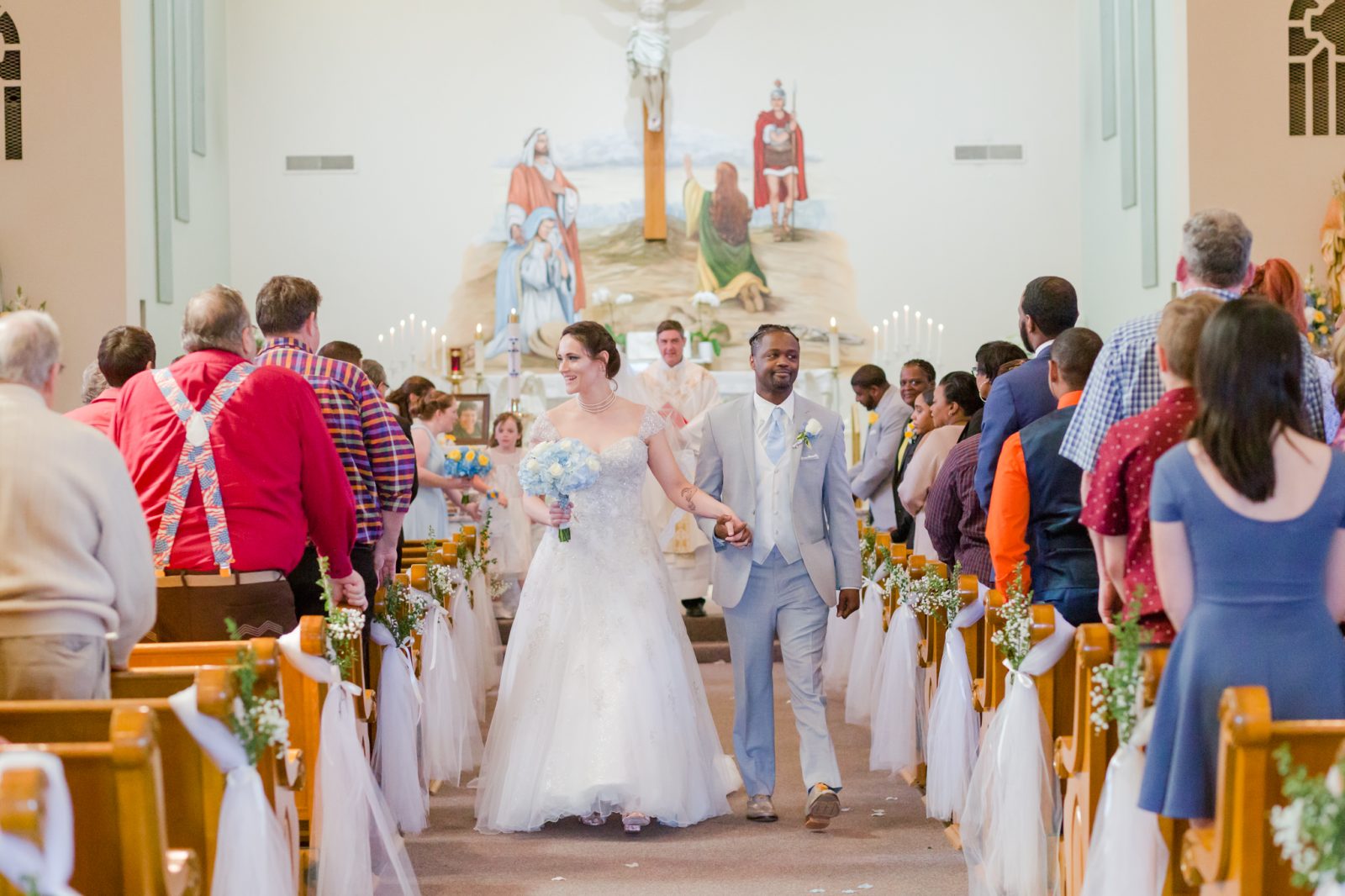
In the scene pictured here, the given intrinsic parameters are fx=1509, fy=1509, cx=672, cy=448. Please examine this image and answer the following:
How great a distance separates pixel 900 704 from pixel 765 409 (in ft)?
5.40

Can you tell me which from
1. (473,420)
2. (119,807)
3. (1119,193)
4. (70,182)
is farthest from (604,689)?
(1119,193)

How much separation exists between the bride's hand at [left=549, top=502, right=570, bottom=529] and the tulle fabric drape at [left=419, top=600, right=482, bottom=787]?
115cm

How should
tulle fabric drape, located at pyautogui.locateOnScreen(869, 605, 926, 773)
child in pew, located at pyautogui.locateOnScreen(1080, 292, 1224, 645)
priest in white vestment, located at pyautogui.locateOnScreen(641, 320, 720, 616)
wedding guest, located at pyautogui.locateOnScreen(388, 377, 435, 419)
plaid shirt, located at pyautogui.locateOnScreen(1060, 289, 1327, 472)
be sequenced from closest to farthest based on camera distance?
1. child in pew, located at pyautogui.locateOnScreen(1080, 292, 1224, 645)
2. plaid shirt, located at pyautogui.locateOnScreen(1060, 289, 1327, 472)
3. tulle fabric drape, located at pyautogui.locateOnScreen(869, 605, 926, 773)
4. wedding guest, located at pyautogui.locateOnScreen(388, 377, 435, 419)
5. priest in white vestment, located at pyautogui.locateOnScreen(641, 320, 720, 616)

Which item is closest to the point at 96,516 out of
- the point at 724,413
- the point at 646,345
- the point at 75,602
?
the point at 75,602

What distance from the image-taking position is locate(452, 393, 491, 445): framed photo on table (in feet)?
42.6

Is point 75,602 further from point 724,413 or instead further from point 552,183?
point 552,183

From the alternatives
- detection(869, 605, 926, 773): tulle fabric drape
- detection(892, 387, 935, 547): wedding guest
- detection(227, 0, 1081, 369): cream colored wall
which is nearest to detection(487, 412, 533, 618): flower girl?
detection(892, 387, 935, 547): wedding guest

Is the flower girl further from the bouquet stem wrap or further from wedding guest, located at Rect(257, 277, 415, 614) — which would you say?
the bouquet stem wrap

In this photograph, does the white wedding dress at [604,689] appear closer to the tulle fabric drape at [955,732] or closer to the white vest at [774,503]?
the white vest at [774,503]

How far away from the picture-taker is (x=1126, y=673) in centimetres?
342

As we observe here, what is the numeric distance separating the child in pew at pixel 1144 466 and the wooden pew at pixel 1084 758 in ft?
0.48

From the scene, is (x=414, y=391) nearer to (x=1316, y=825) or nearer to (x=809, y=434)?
(x=809, y=434)

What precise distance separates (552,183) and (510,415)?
515cm

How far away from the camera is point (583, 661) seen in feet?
19.3
